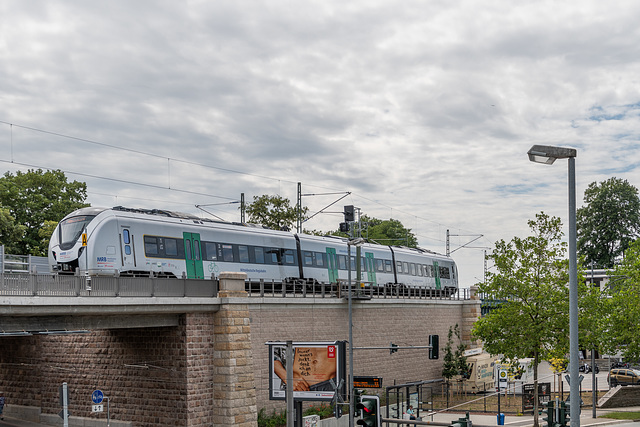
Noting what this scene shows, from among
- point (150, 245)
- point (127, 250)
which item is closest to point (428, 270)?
point (150, 245)

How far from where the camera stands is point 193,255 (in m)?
31.3

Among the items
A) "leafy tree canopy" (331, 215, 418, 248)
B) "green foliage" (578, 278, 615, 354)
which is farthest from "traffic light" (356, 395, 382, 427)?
"leafy tree canopy" (331, 215, 418, 248)

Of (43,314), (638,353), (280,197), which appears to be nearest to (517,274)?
(638,353)

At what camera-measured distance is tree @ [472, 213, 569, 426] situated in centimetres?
3175

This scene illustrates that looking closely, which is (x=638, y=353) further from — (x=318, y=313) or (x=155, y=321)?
(x=155, y=321)

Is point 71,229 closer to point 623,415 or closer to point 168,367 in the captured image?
point 168,367

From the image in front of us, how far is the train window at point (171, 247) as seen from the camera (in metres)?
30.0

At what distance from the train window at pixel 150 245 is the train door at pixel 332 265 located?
13.5m

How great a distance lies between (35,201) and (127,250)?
106 feet

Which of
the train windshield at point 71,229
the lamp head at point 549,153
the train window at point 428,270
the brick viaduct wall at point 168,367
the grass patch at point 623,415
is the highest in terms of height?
the lamp head at point 549,153

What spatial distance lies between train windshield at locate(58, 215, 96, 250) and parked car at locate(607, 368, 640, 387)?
1418 inches

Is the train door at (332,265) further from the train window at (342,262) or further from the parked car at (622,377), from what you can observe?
the parked car at (622,377)

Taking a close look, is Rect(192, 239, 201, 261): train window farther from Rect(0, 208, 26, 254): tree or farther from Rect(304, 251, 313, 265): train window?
Rect(0, 208, 26, 254): tree

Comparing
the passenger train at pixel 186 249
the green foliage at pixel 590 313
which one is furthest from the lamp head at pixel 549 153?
the green foliage at pixel 590 313
